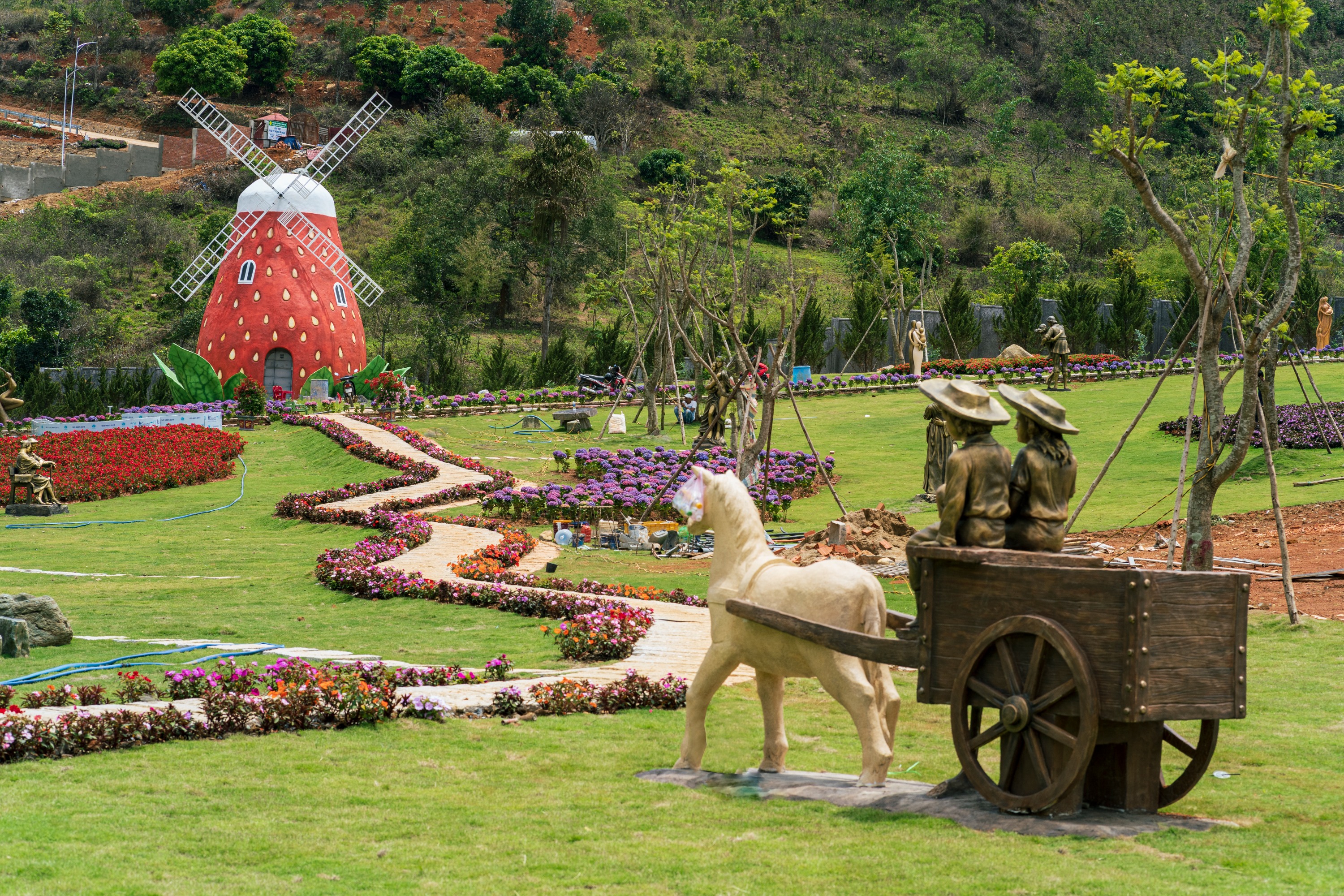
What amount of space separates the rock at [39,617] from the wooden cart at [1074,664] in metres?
7.33

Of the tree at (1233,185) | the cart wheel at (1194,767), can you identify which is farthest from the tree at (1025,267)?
the cart wheel at (1194,767)

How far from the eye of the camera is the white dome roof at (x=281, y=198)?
125ft

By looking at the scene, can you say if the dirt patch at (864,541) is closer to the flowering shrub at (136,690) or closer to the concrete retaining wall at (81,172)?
the flowering shrub at (136,690)

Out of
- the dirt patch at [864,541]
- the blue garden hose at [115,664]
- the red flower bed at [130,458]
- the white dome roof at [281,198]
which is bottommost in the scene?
the blue garden hose at [115,664]

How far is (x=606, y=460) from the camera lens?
863 inches

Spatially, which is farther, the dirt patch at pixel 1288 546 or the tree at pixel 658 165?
the tree at pixel 658 165

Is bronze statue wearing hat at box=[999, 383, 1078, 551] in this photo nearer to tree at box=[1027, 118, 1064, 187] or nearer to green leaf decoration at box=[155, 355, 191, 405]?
green leaf decoration at box=[155, 355, 191, 405]

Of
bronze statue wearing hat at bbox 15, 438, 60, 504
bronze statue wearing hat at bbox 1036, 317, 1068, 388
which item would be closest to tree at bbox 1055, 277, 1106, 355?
bronze statue wearing hat at bbox 1036, 317, 1068, 388

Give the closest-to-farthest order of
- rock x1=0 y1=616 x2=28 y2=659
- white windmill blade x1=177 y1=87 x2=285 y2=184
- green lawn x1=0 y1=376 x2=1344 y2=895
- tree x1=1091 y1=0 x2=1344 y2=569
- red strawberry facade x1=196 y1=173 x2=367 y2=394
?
green lawn x1=0 y1=376 x2=1344 y2=895 < rock x1=0 y1=616 x2=28 y2=659 < tree x1=1091 y1=0 x2=1344 y2=569 < red strawberry facade x1=196 y1=173 x2=367 y2=394 < white windmill blade x1=177 y1=87 x2=285 y2=184

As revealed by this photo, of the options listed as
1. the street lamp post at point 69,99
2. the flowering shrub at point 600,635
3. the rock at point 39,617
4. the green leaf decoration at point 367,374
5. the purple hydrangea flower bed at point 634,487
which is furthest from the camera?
the street lamp post at point 69,99

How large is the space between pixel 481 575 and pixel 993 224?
5981cm

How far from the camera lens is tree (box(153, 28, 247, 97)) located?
74000 millimetres

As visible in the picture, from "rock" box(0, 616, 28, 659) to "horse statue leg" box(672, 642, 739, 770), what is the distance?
590 cm

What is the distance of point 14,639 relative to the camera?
1003 centimetres
